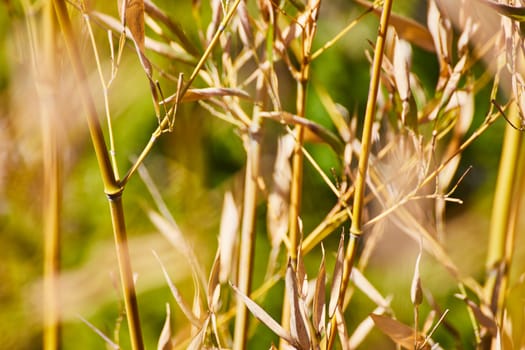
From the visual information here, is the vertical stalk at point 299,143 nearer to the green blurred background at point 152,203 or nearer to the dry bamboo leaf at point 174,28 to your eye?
the dry bamboo leaf at point 174,28

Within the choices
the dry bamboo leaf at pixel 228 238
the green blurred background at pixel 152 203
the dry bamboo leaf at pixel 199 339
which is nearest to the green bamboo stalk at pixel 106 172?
the dry bamboo leaf at pixel 199 339

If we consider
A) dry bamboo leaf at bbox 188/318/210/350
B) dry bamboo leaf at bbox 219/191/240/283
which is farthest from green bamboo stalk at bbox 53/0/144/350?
dry bamboo leaf at bbox 219/191/240/283

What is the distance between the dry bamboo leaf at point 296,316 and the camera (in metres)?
0.23

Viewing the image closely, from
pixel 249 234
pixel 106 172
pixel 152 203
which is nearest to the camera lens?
pixel 106 172

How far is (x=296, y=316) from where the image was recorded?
0.23 m

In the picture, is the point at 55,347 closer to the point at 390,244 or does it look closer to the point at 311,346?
the point at 311,346

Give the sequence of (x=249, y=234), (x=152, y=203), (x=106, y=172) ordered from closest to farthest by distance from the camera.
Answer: (x=106, y=172) < (x=249, y=234) < (x=152, y=203)

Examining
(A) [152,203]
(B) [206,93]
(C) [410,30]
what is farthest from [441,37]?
(A) [152,203]

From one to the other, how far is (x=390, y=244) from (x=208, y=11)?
1.79ft

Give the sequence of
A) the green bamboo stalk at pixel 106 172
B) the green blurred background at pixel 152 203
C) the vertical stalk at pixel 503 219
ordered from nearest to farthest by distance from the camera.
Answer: the green bamboo stalk at pixel 106 172, the vertical stalk at pixel 503 219, the green blurred background at pixel 152 203

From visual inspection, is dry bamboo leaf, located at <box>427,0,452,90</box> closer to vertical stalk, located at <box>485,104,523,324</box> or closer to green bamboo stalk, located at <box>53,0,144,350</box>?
vertical stalk, located at <box>485,104,523,324</box>

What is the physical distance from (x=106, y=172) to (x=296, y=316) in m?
0.09

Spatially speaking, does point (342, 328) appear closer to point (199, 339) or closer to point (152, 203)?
point (199, 339)

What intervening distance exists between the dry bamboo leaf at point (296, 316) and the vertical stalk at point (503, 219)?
0.15 metres
